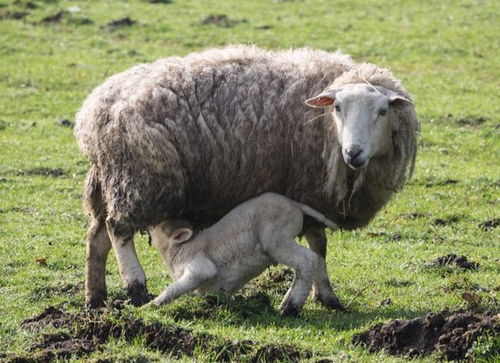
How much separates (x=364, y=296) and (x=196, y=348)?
2702 mm

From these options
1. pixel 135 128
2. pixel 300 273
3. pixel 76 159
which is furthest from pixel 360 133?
pixel 76 159

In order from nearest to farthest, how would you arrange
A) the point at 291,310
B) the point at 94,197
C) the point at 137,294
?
Result: the point at 291,310 → the point at 137,294 → the point at 94,197

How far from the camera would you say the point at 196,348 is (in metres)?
7.34

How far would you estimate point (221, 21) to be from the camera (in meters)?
24.5

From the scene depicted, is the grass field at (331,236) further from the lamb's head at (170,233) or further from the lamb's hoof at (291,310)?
A: the lamb's head at (170,233)

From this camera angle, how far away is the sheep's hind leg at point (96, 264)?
934cm

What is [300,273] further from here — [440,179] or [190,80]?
[440,179]

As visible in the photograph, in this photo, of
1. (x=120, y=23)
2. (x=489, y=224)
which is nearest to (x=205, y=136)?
(x=489, y=224)

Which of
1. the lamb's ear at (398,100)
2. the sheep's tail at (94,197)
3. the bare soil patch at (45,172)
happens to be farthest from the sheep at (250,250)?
the bare soil patch at (45,172)

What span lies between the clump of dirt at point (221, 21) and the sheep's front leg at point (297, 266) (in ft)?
51.7

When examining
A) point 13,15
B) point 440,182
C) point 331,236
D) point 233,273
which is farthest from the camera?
point 13,15

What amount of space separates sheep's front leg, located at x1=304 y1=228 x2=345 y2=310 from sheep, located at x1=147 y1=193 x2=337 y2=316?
0.48m

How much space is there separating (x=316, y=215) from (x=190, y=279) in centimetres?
127

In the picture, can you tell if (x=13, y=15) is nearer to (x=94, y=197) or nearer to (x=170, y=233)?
(x=94, y=197)
